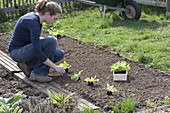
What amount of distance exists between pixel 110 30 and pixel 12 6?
3.19m

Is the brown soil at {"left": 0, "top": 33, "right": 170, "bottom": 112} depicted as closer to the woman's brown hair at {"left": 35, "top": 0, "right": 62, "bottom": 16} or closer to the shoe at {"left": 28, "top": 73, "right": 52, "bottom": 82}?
the shoe at {"left": 28, "top": 73, "right": 52, "bottom": 82}

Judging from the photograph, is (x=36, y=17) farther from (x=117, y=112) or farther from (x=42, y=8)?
(x=117, y=112)

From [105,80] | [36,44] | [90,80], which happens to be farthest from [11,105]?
[105,80]

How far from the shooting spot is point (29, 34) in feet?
21.1

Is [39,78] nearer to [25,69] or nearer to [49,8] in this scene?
[25,69]

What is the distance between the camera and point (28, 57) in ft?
21.3

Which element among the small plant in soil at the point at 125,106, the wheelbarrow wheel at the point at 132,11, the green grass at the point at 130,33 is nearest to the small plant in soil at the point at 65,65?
the green grass at the point at 130,33

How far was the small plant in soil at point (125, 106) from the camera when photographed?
5316 millimetres

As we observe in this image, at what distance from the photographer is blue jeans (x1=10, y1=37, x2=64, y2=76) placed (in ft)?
21.0

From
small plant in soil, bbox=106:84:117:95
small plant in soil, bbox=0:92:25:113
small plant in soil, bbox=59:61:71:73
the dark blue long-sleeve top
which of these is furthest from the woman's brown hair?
small plant in soil, bbox=0:92:25:113

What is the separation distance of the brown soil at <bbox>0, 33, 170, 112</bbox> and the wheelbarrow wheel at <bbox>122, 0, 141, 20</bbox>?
2.45 m

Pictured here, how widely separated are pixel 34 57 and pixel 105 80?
42.1 inches

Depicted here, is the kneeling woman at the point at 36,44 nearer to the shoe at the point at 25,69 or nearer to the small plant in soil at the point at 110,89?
the shoe at the point at 25,69

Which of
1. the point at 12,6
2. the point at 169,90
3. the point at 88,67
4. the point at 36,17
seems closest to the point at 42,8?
the point at 36,17
